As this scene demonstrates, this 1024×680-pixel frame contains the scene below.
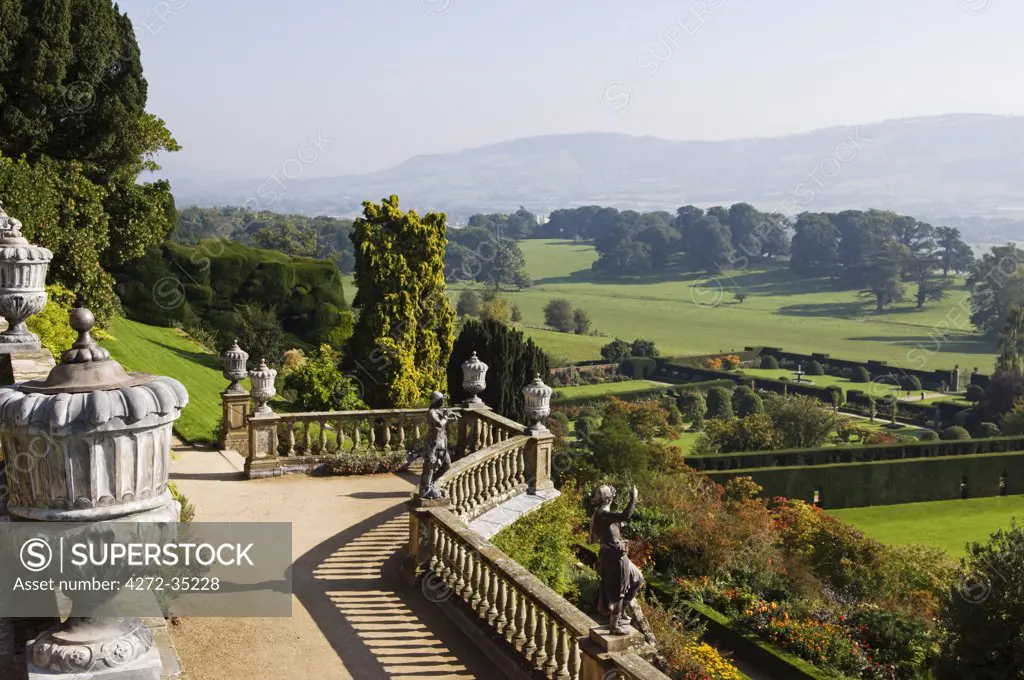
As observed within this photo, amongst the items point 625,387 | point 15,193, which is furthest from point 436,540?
point 625,387

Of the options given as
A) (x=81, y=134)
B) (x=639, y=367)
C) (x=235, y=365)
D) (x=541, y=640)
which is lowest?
(x=639, y=367)

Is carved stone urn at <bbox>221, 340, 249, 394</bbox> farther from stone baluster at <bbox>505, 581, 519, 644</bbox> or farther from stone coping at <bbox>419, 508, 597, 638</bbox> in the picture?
stone baluster at <bbox>505, 581, 519, 644</bbox>

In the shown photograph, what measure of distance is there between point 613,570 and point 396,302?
23.4 m

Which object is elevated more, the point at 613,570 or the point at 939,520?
the point at 613,570

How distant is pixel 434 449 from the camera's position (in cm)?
1115

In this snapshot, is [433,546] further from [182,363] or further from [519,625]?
[182,363]

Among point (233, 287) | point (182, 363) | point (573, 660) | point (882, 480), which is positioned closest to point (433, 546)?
point (573, 660)

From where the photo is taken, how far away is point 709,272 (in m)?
175

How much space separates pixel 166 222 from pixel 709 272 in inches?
6040

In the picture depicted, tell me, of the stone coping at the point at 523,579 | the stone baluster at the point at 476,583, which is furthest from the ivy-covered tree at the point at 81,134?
the stone baluster at the point at 476,583

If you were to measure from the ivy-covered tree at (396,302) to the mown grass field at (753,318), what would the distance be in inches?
2276

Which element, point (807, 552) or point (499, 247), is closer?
point (807, 552)

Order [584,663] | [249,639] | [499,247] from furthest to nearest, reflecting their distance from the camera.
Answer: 1. [499,247]
2. [249,639]
3. [584,663]

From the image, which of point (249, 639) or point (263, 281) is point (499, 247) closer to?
point (263, 281)
